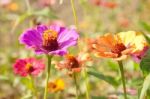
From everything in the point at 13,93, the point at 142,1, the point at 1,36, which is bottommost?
the point at 13,93

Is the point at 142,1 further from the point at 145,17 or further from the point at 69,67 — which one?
the point at 69,67

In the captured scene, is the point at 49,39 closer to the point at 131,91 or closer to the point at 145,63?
the point at 145,63

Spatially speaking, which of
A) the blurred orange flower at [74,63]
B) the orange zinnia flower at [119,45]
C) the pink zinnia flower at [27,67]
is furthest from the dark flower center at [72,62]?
Answer: the pink zinnia flower at [27,67]

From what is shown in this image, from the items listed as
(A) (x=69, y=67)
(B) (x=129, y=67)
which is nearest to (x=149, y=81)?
(A) (x=69, y=67)

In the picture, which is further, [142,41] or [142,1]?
[142,1]

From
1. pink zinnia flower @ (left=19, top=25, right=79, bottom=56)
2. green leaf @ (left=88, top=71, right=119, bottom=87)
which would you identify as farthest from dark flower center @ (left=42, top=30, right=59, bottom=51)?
green leaf @ (left=88, top=71, right=119, bottom=87)

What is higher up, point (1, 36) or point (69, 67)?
point (1, 36)

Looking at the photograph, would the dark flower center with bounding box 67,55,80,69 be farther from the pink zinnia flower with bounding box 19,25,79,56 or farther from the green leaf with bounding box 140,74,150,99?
the green leaf with bounding box 140,74,150,99

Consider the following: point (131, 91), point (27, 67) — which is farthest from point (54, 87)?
point (131, 91)
